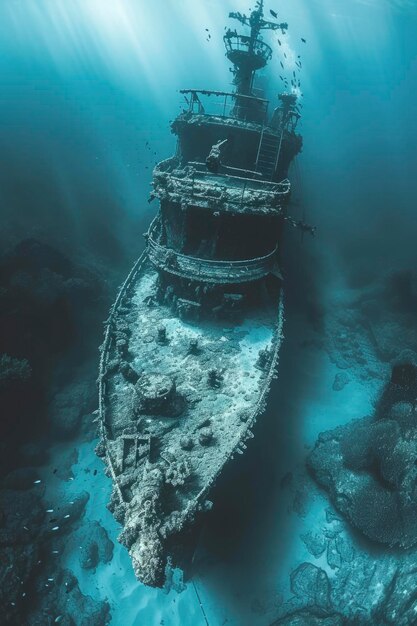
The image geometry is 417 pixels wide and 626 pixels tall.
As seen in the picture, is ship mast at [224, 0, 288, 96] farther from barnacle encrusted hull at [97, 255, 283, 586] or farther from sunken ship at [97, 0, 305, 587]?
barnacle encrusted hull at [97, 255, 283, 586]

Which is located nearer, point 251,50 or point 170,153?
point 251,50

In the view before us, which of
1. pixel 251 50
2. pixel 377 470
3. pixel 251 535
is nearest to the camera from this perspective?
pixel 251 535

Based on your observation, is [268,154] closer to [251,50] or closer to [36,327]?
[251,50]

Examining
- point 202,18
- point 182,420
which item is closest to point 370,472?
point 182,420

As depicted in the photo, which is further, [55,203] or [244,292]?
[55,203]

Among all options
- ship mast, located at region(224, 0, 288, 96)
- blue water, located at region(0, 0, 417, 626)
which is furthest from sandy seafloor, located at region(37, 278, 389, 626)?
ship mast, located at region(224, 0, 288, 96)

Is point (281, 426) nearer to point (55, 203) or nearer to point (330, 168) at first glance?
point (55, 203)

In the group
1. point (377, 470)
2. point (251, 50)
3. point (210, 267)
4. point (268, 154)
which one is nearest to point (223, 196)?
point (210, 267)
